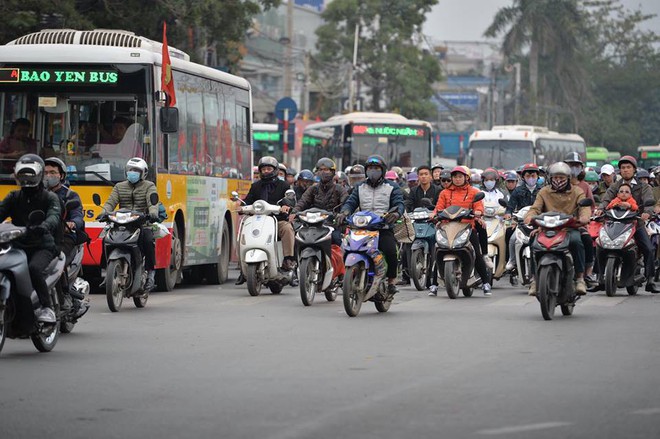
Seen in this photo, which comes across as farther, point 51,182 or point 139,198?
Result: point 139,198

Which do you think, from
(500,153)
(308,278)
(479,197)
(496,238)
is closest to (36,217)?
(308,278)

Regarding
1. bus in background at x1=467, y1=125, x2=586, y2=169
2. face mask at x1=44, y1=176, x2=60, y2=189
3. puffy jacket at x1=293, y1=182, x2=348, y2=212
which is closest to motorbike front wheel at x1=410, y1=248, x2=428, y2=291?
puffy jacket at x1=293, y1=182, x2=348, y2=212

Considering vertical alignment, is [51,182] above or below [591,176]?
above

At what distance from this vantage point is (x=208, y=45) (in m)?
35.1

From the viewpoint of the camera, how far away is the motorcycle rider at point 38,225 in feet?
36.3

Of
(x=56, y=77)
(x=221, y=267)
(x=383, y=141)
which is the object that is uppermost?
(x=56, y=77)

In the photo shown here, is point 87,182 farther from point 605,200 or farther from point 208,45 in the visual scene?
point 208,45

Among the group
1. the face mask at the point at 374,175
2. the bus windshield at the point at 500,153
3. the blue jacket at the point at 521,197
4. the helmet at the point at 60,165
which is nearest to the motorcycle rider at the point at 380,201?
the face mask at the point at 374,175

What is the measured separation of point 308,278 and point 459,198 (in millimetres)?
2761

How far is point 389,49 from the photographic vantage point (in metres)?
68.1

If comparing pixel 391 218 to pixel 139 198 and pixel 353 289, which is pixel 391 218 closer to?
pixel 353 289

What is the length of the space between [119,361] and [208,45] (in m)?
24.9

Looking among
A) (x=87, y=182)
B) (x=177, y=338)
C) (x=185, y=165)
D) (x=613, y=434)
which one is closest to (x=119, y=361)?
(x=177, y=338)

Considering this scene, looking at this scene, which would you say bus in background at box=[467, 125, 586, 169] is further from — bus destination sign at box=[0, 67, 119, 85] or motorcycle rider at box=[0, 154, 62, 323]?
motorcycle rider at box=[0, 154, 62, 323]
